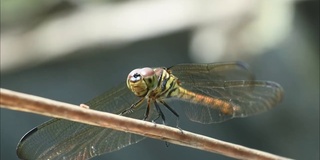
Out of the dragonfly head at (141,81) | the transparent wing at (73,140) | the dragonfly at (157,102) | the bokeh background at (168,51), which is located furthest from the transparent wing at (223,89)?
the bokeh background at (168,51)

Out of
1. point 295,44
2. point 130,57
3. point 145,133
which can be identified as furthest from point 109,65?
point 145,133

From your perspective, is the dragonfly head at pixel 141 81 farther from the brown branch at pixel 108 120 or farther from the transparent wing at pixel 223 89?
the brown branch at pixel 108 120

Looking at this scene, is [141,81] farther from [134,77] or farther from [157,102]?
[157,102]

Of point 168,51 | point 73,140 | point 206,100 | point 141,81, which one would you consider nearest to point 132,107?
point 141,81

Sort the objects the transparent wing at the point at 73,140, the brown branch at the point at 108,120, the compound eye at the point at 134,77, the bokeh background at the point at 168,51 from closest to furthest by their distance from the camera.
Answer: the brown branch at the point at 108,120
the transparent wing at the point at 73,140
the compound eye at the point at 134,77
the bokeh background at the point at 168,51

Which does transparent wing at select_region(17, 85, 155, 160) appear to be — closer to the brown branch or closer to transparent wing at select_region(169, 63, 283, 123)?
transparent wing at select_region(169, 63, 283, 123)

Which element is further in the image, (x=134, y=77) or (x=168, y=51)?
(x=168, y=51)
